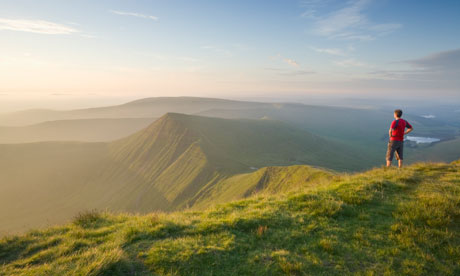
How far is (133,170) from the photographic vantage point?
5891 inches

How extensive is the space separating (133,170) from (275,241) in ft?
526

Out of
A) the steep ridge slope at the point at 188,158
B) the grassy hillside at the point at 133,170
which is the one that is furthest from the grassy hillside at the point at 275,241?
the steep ridge slope at the point at 188,158

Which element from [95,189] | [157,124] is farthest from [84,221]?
[157,124]

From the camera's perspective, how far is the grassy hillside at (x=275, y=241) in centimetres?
553

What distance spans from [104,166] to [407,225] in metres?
184

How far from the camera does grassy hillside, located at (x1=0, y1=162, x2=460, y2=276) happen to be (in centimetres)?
553

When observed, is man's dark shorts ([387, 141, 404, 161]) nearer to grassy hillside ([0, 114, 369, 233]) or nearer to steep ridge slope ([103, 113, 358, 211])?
grassy hillside ([0, 114, 369, 233])

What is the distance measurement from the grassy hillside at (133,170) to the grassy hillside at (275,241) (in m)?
72.8

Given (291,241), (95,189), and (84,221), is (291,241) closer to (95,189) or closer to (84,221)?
(84,221)

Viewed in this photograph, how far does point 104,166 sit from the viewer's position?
523 ft

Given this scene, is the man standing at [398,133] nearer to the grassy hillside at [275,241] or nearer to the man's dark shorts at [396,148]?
the man's dark shorts at [396,148]

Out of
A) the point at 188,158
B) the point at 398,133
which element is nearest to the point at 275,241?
the point at 398,133

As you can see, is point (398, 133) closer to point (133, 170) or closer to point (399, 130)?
point (399, 130)

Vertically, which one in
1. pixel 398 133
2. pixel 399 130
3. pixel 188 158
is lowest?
pixel 188 158
